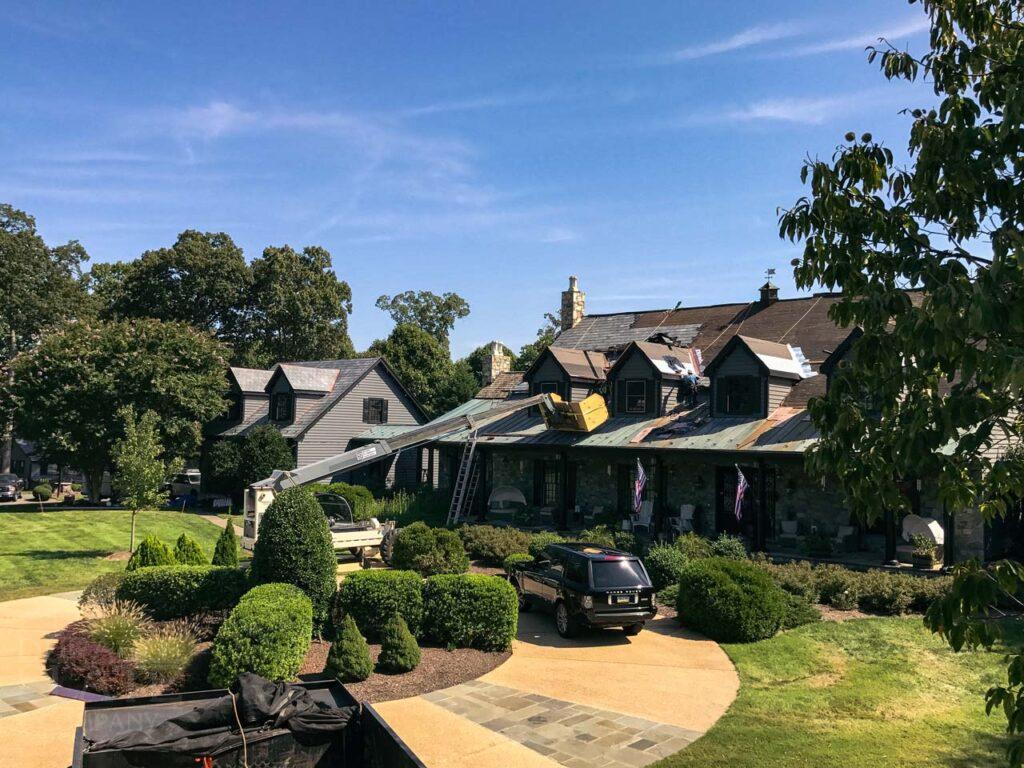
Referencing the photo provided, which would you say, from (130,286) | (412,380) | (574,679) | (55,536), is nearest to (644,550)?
(574,679)

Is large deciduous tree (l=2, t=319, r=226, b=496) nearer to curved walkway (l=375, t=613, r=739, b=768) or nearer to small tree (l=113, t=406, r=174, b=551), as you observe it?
small tree (l=113, t=406, r=174, b=551)

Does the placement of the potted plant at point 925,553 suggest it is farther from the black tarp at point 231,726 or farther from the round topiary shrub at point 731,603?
the black tarp at point 231,726

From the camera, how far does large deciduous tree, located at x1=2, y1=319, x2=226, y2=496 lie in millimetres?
37438

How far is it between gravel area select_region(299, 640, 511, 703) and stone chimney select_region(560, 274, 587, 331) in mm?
26468

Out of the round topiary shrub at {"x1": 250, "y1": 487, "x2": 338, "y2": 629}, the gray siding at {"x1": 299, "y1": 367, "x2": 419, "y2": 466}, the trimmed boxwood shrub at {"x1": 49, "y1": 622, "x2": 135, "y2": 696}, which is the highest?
the gray siding at {"x1": 299, "y1": 367, "x2": 419, "y2": 466}

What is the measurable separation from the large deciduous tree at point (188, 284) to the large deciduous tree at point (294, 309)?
1.74 m

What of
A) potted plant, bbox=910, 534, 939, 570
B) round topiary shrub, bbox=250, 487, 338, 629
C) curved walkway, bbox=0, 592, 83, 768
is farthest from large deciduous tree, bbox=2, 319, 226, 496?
potted plant, bbox=910, 534, 939, 570

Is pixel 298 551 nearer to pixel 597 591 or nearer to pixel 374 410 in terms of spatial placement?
pixel 597 591

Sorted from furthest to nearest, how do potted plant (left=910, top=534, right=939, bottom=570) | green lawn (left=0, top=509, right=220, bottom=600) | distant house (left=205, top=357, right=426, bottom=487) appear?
distant house (left=205, top=357, right=426, bottom=487)
green lawn (left=0, top=509, right=220, bottom=600)
potted plant (left=910, top=534, right=939, bottom=570)

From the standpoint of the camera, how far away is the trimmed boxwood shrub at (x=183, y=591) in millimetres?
14914

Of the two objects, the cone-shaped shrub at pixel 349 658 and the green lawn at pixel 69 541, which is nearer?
the cone-shaped shrub at pixel 349 658

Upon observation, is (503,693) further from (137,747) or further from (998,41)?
(998,41)

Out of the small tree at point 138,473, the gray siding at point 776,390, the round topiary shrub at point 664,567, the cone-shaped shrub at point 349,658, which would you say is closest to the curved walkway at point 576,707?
the cone-shaped shrub at point 349,658

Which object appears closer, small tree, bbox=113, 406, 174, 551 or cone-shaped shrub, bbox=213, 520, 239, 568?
cone-shaped shrub, bbox=213, 520, 239, 568
